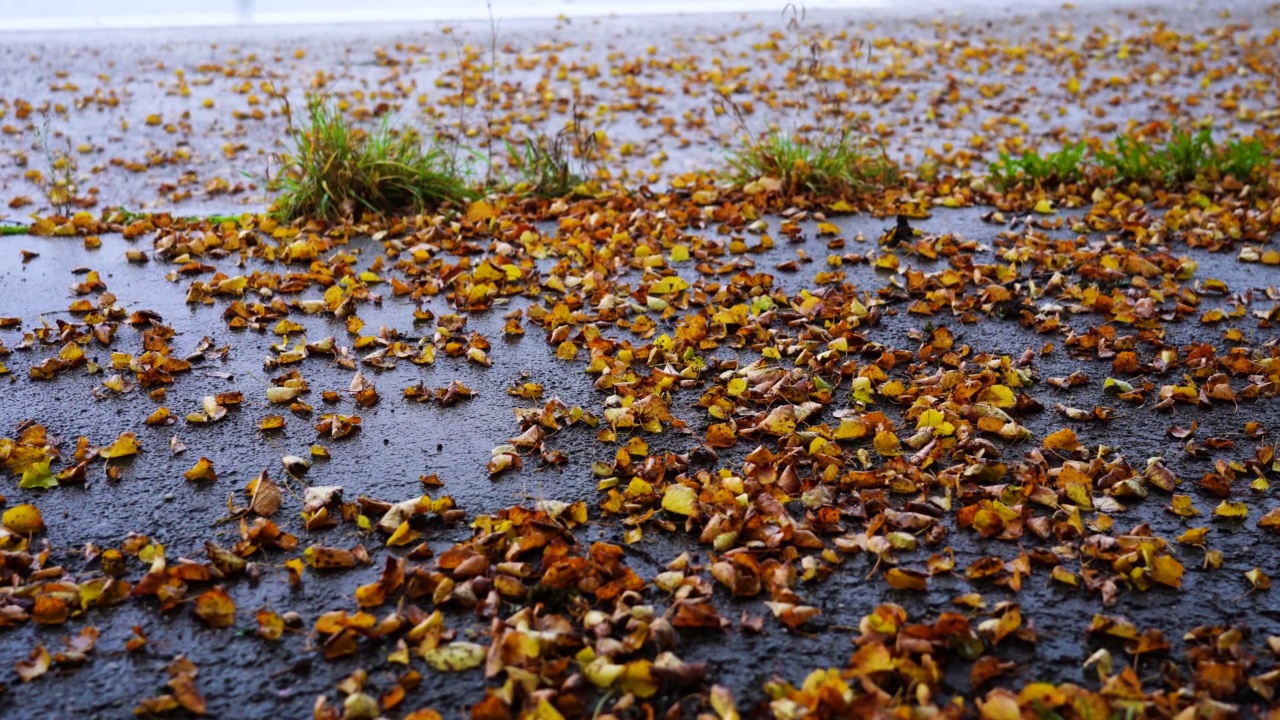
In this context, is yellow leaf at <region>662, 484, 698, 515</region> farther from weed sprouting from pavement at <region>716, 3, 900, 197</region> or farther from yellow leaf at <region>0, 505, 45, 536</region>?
weed sprouting from pavement at <region>716, 3, 900, 197</region>

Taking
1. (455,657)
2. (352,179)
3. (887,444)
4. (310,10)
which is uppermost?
(310,10)

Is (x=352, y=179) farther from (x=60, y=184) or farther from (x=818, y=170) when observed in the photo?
(x=818, y=170)

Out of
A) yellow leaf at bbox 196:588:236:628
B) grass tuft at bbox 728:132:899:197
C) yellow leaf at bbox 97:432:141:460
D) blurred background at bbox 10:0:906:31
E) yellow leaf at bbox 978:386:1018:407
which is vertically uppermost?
blurred background at bbox 10:0:906:31

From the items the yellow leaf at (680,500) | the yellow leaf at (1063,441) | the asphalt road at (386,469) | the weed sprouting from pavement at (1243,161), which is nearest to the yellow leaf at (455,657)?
the asphalt road at (386,469)

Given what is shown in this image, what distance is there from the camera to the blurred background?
9789mm

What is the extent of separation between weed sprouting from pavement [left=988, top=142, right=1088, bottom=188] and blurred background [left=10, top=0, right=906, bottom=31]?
5.82 meters

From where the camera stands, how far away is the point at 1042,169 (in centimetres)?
557

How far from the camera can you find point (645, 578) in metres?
2.43

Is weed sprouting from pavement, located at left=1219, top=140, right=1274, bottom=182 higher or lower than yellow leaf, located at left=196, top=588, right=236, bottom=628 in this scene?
higher

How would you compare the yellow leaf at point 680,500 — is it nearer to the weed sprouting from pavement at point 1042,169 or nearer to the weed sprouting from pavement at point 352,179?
the weed sprouting from pavement at point 352,179

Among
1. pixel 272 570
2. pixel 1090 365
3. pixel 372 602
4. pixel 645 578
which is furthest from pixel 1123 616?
pixel 272 570

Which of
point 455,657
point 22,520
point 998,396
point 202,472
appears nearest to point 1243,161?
point 998,396

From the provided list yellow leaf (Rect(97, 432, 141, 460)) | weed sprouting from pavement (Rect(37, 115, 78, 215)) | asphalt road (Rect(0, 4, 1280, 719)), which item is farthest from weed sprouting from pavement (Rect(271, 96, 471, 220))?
yellow leaf (Rect(97, 432, 141, 460))

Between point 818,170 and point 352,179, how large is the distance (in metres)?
2.48
